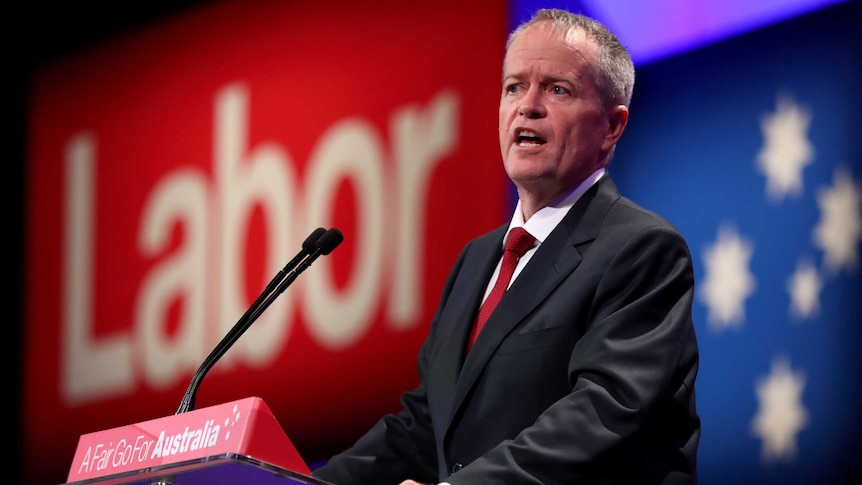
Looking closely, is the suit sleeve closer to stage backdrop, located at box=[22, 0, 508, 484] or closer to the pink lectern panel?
the pink lectern panel

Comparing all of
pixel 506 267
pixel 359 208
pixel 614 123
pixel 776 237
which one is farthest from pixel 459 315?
pixel 359 208

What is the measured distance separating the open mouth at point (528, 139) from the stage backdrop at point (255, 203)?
4.15ft

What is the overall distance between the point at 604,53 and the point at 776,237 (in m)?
1.02

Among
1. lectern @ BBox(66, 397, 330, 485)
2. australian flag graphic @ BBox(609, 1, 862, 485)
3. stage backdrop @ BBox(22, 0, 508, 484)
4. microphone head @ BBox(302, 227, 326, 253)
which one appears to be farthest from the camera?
stage backdrop @ BBox(22, 0, 508, 484)

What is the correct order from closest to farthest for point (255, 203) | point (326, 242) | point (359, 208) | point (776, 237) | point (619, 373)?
point (619, 373) < point (326, 242) < point (776, 237) < point (359, 208) < point (255, 203)

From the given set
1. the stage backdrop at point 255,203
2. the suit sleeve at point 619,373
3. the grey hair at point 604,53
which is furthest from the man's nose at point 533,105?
the stage backdrop at point 255,203

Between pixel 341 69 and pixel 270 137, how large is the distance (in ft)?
1.23

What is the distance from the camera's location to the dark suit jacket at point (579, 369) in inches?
77.2

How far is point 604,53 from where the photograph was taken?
2.43 m

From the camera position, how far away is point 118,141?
15.8 ft

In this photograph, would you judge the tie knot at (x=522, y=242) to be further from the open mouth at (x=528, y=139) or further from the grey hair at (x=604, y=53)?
the grey hair at (x=604, y=53)

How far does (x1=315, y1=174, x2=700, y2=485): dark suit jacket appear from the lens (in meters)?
1.96

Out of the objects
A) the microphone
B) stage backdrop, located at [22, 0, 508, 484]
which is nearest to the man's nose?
the microphone

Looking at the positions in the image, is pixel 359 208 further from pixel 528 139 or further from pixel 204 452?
pixel 204 452
